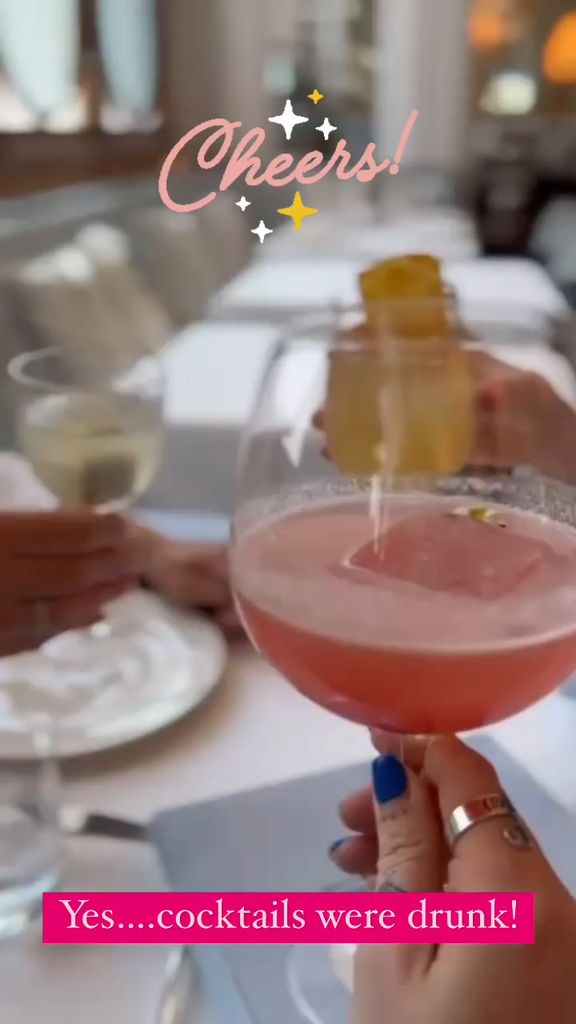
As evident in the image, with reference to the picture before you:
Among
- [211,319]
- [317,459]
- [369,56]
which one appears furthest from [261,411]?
[369,56]

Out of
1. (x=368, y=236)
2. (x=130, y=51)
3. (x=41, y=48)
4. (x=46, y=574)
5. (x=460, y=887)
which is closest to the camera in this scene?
(x=460, y=887)

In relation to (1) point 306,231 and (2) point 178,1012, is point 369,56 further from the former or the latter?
(2) point 178,1012

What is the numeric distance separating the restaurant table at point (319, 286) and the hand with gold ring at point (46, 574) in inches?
46.0

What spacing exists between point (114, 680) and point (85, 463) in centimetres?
11

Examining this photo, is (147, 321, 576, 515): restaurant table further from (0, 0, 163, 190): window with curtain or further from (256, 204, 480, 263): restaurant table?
(256, 204, 480, 263): restaurant table

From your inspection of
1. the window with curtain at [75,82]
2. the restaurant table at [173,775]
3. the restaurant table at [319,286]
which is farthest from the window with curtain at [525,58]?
the restaurant table at [173,775]

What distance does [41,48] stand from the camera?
1362 millimetres

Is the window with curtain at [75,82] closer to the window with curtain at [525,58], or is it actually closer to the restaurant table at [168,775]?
the restaurant table at [168,775]

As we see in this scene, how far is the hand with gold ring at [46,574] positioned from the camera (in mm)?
459

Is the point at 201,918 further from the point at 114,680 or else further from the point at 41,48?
the point at 41,48

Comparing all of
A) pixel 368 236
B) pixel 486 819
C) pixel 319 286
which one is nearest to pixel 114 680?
pixel 486 819

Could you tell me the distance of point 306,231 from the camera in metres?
2.72

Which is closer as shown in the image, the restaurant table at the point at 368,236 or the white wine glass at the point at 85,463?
the white wine glass at the point at 85,463

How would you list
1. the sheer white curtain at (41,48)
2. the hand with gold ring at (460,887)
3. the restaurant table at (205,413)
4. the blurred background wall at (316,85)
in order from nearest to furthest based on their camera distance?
the hand with gold ring at (460,887) → the restaurant table at (205,413) → the sheer white curtain at (41,48) → the blurred background wall at (316,85)
